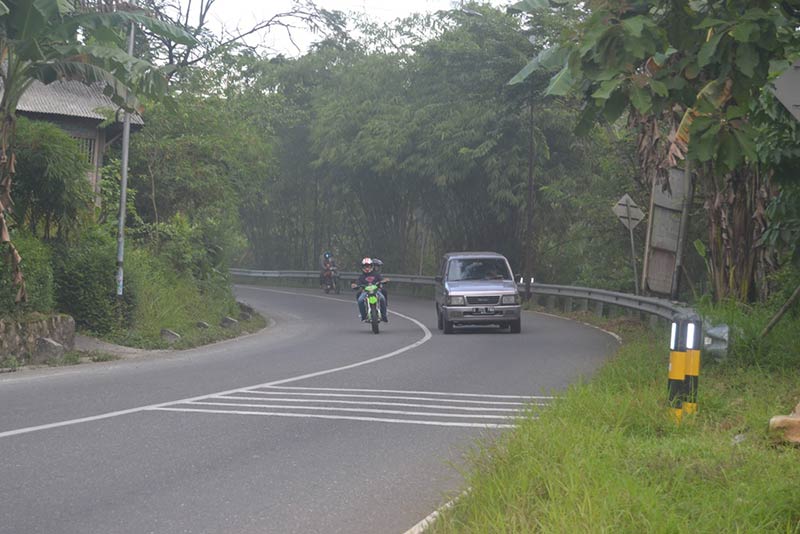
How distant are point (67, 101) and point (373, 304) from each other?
386 inches

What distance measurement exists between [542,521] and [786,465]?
222 cm

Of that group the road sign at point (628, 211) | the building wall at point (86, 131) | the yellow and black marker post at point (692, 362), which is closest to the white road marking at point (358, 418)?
the yellow and black marker post at point (692, 362)

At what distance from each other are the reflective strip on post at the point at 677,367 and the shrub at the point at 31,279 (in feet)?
38.0

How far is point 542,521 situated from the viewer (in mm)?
5945

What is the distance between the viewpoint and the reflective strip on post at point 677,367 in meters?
9.57

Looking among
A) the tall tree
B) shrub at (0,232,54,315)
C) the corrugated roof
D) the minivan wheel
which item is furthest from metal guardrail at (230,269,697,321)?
the corrugated roof

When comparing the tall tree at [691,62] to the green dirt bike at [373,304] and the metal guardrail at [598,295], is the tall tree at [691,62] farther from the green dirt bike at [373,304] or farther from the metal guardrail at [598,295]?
the green dirt bike at [373,304]

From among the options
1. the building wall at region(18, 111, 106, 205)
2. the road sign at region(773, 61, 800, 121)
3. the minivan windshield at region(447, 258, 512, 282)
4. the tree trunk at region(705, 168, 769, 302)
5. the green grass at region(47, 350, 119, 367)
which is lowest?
the green grass at region(47, 350, 119, 367)

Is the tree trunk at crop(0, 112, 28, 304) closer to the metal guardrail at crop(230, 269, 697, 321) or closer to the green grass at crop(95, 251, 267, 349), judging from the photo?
the green grass at crop(95, 251, 267, 349)

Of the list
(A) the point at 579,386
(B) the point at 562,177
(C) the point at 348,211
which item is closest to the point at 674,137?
(A) the point at 579,386

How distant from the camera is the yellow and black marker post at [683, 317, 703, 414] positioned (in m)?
9.55

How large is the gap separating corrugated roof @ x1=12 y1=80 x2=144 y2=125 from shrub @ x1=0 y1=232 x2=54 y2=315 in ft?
29.5

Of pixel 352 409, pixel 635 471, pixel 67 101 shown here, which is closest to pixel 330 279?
pixel 67 101

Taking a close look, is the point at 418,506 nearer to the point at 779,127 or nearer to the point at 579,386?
the point at 579,386
